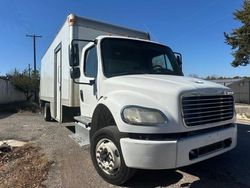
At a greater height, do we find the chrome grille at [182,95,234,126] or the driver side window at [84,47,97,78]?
the driver side window at [84,47,97,78]

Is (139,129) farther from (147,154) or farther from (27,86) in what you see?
(27,86)

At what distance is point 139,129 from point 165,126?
0.36m

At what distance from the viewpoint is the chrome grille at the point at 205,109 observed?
15.7 feet

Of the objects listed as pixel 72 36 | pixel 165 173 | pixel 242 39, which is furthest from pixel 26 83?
pixel 165 173

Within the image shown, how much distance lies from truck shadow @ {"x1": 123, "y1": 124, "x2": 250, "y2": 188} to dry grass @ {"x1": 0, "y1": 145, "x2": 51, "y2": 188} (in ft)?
5.86

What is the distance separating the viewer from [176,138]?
4.68 m

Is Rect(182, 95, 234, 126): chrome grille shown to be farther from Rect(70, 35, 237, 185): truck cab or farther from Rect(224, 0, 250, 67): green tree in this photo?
Rect(224, 0, 250, 67): green tree

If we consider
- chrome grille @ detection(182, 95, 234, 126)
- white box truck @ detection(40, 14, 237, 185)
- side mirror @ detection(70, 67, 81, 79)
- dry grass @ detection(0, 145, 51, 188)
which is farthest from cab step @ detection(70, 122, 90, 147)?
chrome grille @ detection(182, 95, 234, 126)

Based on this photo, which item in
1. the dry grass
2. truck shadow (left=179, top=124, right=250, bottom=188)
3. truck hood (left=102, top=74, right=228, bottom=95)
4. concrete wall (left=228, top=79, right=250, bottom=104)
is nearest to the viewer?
truck hood (left=102, top=74, right=228, bottom=95)

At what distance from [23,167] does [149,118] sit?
350 cm

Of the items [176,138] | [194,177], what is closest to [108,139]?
[176,138]

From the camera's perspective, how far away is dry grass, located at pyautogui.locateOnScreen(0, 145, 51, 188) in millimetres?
5910

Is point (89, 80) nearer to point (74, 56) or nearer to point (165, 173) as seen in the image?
point (74, 56)

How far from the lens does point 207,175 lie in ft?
18.4
